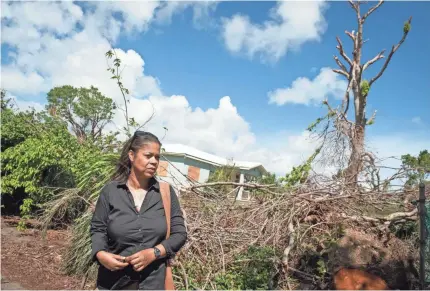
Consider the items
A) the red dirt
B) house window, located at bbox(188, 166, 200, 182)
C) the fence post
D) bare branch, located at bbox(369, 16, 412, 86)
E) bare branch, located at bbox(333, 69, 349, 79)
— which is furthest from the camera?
house window, located at bbox(188, 166, 200, 182)

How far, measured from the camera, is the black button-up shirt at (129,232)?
7.38ft

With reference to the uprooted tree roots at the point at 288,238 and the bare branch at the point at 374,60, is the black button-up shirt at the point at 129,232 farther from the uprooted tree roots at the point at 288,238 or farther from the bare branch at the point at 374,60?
the bare branch at the point at 374,60

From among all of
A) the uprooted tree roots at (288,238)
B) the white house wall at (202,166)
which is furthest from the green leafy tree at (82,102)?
the uprooted tree roots at (288,238)

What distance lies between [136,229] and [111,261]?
0.23m

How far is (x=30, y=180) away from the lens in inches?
357

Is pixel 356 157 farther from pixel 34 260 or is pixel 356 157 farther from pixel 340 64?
pixel 34 260

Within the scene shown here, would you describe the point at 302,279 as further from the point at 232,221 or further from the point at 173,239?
the point at 173,239

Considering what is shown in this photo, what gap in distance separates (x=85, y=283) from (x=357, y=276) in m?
3.74

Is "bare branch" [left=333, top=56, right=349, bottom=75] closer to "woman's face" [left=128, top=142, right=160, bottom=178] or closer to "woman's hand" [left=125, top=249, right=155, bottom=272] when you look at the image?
"woman's face" [left=128, top=142, right=160, bottom=178]

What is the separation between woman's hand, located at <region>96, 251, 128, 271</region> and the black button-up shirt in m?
0.05

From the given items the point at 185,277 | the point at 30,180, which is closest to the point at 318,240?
the point at 185,277

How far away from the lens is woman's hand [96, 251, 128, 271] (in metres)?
2.16

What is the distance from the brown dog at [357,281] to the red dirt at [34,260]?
11.8ft

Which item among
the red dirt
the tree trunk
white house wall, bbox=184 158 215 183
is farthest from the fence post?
white house wall, bbox=184 158 215 183
